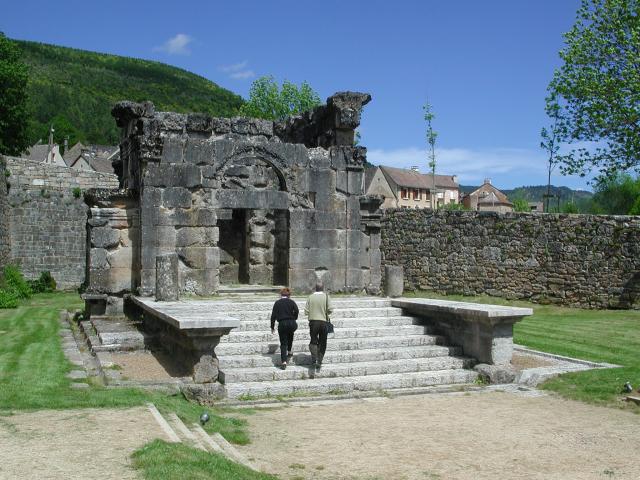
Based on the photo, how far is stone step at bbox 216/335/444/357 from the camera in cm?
1140

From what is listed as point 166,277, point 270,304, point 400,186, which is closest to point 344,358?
point 270,304

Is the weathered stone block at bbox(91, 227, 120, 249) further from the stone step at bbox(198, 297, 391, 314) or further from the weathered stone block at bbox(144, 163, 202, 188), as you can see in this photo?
the stone step at bbox(198, 297, 391, 314)

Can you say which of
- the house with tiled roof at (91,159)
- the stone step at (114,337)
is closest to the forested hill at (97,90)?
the house with tiled roof at (91,159)

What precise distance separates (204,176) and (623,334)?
32.6 feet

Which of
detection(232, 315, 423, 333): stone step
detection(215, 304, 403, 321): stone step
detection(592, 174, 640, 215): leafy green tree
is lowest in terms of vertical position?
detection(232, 315, 423, 333): stone step

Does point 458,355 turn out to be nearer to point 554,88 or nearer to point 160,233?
point 160,233

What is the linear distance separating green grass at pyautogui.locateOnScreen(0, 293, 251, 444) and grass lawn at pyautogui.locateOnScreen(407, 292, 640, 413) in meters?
4.94

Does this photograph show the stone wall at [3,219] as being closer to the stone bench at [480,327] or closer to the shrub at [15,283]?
the shrub at [15,283]

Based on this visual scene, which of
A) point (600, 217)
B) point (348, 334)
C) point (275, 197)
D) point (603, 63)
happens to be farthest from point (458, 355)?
point (603, 63)

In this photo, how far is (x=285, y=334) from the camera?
1084 cm

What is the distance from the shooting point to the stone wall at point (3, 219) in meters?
27.2

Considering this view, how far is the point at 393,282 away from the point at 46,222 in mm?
19500

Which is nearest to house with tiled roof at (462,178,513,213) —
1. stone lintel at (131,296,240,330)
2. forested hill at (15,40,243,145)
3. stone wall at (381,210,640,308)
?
forested hill at (15,40,243,145)

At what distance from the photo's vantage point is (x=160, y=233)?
15.3 m
